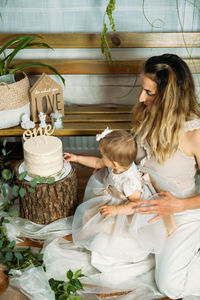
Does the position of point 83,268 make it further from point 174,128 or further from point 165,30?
point 165,30

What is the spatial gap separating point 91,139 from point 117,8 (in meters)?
0.89

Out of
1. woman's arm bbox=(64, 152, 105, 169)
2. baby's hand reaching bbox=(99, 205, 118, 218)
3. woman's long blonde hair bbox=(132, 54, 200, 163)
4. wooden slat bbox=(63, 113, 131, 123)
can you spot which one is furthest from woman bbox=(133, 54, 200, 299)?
wooden slat bbox=(63, 113, 131, 123)

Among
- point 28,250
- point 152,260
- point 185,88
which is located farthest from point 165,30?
point 28,250

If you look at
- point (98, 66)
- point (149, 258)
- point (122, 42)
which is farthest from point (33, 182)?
point (122, 42)

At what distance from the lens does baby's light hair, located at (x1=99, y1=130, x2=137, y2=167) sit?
64.2 inches

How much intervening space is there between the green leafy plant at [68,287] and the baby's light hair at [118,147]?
55 cm

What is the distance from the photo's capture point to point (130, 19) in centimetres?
210

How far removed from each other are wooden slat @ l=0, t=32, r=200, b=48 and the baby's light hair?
717mm

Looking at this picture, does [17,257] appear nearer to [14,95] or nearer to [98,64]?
[14,95]

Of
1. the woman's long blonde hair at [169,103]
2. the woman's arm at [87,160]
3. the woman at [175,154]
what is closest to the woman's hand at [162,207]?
the woman at [175,154]

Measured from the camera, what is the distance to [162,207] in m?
1.66

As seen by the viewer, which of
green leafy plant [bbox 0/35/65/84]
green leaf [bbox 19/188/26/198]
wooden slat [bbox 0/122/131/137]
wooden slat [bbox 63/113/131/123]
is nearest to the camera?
green leaf [bbox 19/188/26/198]

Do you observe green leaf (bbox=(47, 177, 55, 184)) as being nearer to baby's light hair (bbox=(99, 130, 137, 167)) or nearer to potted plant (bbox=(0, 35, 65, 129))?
baby's light hair (bbox=(99, 130, 137, 167))

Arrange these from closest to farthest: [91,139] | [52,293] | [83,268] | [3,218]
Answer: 1. [52,293]
2. [83,268]
3. [3,218]
4. [91,139]
